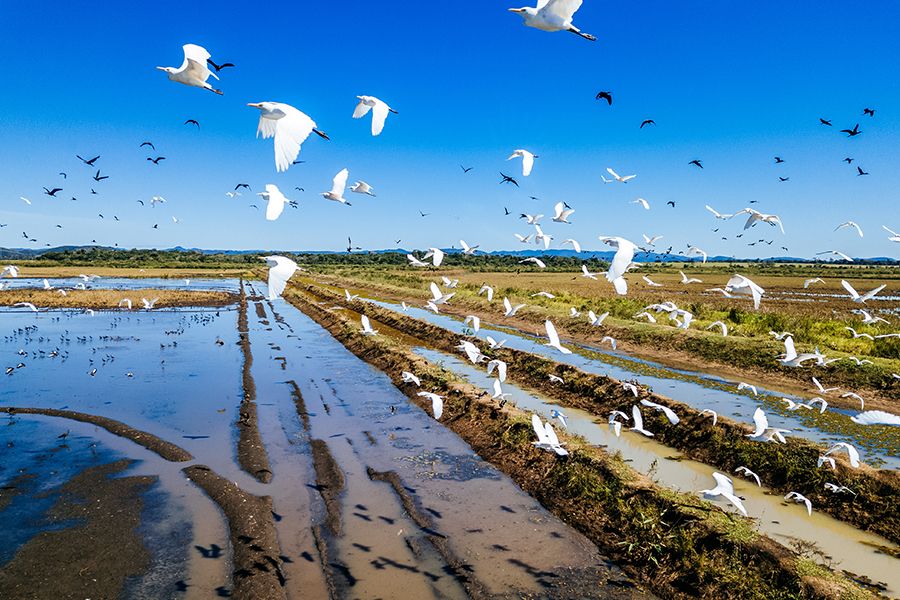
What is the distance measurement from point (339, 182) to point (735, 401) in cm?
1058

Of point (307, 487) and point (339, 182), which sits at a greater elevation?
point (339, 182)

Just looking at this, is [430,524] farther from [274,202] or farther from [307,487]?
[274,202]

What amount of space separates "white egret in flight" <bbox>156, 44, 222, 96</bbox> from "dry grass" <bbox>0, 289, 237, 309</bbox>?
3420 centimetres

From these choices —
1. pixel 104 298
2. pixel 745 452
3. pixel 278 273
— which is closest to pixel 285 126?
pixel 278 273

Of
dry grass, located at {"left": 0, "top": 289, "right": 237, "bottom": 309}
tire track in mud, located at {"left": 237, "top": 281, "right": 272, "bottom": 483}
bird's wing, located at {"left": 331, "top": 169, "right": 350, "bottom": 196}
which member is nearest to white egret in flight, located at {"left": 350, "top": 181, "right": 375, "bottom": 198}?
bird's wing, located at {"left": 331, "top": 169, "right": 350, "bottom": 196}

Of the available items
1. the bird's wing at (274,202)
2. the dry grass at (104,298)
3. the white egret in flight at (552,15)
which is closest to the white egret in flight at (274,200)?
the bird's wing at (274,202)

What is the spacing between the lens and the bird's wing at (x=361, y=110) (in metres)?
7.95

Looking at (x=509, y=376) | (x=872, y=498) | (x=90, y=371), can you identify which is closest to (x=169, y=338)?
(x=90, y=371)

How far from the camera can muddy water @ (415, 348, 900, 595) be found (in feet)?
20.4

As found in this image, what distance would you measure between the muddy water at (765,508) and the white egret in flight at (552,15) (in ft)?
20.4

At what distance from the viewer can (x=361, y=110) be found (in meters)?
8.02

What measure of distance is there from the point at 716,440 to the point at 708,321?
14.5 meters

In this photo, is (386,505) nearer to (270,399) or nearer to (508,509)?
(508,509)

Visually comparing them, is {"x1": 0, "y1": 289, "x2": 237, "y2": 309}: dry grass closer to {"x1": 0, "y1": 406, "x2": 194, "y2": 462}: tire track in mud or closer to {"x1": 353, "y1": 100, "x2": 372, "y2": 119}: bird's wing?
{"x1": 0, "y1": 406, "x2": 194, "y2": 462}: tire track in mud
